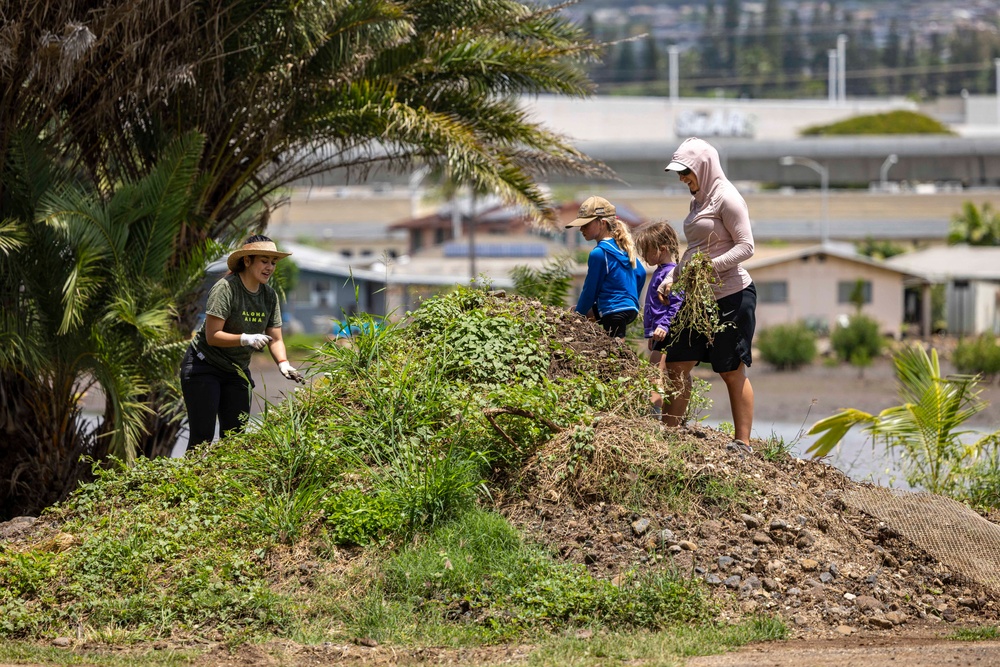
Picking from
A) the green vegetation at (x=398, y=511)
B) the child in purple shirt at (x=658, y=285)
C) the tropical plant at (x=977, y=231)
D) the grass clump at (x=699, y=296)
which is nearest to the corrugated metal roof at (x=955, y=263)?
the tropical plant at (x=977, y=231)

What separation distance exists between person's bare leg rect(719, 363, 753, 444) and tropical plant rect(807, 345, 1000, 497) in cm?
187

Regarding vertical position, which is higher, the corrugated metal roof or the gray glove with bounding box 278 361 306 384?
the gray glove with bounding box 278 361 306 384

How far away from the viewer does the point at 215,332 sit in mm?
7805

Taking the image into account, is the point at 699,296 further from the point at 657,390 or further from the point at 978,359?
the point at 978,359

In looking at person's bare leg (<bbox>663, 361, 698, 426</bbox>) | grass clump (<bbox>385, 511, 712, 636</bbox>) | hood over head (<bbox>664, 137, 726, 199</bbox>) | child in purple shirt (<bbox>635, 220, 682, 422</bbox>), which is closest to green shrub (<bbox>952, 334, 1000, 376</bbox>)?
child in purple shirt (<bbox>635, 220, 682, 422</bbox>)

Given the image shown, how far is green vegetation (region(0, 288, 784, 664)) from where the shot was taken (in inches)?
245

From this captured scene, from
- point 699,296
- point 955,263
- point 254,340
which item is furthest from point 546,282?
point 955,263

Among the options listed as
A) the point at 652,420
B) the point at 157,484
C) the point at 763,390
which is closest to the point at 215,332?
the point at 157,484

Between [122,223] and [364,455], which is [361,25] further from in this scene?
[364,455]

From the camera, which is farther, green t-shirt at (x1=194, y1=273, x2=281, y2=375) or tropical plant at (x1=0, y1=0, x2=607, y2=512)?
tropical plant at (x1=0, y1=0, x2=607, y2=512)

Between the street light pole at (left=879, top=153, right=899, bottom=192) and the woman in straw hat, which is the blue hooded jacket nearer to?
the woman in straw hat

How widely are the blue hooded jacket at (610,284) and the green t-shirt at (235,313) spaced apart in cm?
210

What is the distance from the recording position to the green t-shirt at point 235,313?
7.86 metres

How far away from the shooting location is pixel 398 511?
688 cm
